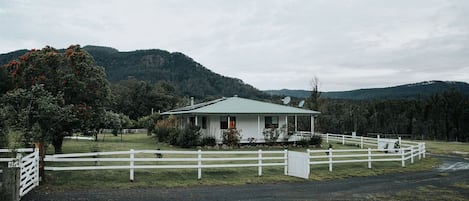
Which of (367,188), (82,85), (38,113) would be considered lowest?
(367,188)

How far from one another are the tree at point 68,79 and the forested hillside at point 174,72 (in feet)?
302

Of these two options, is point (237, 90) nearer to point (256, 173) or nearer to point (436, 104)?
point (436, 104)

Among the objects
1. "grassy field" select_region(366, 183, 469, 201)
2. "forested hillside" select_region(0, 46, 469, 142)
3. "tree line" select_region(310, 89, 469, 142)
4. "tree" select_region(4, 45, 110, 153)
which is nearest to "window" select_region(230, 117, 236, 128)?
"forested hillside" select_region(0, 46, 469, 142)

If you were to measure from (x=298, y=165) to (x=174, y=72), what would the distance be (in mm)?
127332

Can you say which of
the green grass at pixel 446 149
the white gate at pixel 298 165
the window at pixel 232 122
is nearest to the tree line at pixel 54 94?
the white gate at pixel 298 165

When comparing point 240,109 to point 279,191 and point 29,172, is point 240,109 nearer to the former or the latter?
point 279,191

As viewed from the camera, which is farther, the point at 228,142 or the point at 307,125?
the point at 307,125

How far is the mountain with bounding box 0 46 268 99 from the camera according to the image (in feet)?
390

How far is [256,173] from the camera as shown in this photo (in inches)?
611

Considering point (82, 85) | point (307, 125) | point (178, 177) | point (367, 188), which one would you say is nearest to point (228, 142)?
point (82, 85)

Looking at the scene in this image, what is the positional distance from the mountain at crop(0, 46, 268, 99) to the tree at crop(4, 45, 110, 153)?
91247 millimetres

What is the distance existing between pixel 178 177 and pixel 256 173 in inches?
125

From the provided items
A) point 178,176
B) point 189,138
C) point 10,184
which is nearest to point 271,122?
point 189,138

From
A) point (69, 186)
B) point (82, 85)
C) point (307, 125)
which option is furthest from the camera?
point (307, 125)
